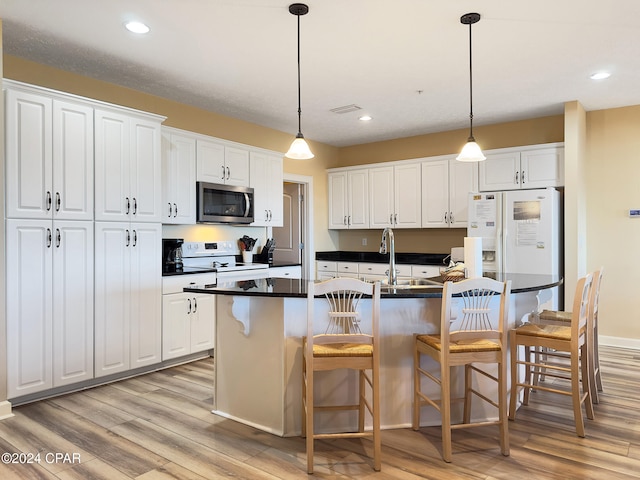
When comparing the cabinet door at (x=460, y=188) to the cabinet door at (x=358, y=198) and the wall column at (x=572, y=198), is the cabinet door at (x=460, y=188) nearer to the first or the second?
the wall column at (x=572, y=198)

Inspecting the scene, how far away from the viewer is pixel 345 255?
678 centimetres

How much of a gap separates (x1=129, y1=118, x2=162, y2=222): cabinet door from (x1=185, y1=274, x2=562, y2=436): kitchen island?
4.61 feet

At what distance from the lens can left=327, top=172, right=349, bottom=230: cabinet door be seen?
21.6ft

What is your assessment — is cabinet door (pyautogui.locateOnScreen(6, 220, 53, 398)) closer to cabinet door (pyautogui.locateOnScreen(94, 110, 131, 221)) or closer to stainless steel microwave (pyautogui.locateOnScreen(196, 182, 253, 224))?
cabinet door (pyautogui.locateOnScreen(94, 110, 131, 221))

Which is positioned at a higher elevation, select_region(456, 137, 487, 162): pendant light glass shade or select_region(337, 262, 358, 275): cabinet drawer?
select_region(456, 137, 487, 162): pendant light glass shade

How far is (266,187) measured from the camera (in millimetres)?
5352

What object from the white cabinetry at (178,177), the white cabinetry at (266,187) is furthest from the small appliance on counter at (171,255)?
the white cabinetry at (266,187)

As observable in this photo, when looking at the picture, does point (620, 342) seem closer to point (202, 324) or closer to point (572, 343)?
point (572, 343)

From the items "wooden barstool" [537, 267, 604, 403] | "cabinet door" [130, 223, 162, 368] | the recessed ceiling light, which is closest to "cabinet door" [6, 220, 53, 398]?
"cabinet door" [130, 223, 162, 368]

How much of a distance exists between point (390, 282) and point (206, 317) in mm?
2141

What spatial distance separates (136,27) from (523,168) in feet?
13.7

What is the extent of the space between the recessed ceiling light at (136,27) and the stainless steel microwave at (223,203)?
1759mm

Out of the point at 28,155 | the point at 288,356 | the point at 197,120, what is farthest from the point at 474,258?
the point at 197,120

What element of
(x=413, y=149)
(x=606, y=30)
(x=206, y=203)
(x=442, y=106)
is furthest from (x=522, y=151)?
(x=206, y=203)
